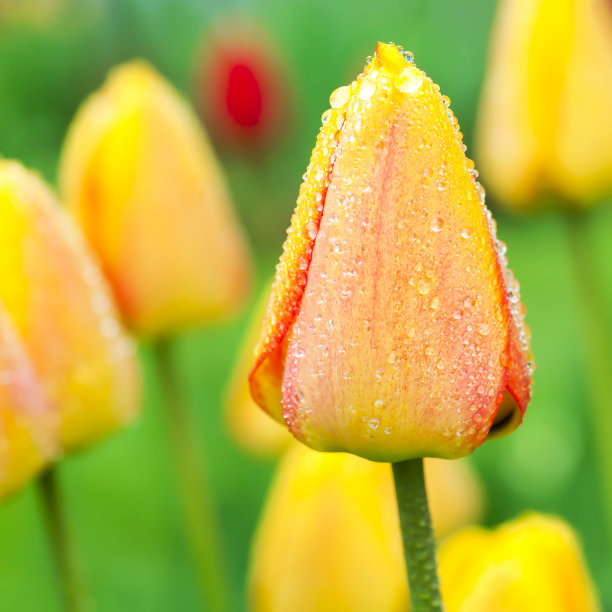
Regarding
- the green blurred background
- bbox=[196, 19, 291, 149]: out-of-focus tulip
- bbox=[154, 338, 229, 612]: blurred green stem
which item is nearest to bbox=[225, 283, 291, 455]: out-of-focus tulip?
bbox=[154, 338, 229, 612]: blurred green stem

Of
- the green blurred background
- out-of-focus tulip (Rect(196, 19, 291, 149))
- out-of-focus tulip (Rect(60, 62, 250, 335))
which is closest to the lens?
out-of-focus tulip (Rect(60, 62, 250, 335))

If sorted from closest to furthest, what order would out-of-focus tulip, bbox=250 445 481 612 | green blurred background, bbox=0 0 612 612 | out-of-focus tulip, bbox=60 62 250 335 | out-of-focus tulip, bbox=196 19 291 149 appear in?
out-of-focus tulip, bbox=250 445 481 612, out-of-focus tulip, bbox=60 62 250 335, green blurred background, bbox=0 0 612 612, out-of-focus tulip, bbox=196 19 291 149

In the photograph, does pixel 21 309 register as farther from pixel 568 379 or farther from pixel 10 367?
pixel 568 379

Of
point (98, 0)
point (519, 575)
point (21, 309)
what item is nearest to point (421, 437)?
point (519, 575)

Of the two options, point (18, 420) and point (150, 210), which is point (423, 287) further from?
point (150, 210)

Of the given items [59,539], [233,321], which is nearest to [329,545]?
[59,539]

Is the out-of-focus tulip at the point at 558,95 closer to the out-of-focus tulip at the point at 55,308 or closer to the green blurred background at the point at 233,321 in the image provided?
the green blurred background at the point at 233,321

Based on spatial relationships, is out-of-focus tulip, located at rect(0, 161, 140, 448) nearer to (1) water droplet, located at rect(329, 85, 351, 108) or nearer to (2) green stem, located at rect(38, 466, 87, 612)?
(2) green stem, located at rect(38, 466, 87, 612)
